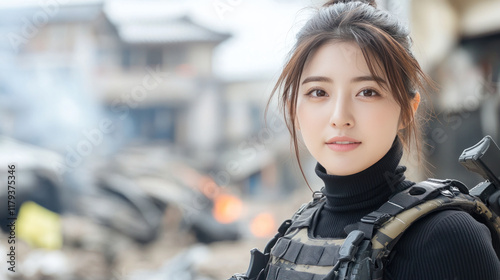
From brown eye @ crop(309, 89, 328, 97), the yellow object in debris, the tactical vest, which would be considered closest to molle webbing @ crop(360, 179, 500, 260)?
the tactical vest

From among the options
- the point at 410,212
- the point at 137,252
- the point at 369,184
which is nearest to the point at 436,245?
the point at 410,212

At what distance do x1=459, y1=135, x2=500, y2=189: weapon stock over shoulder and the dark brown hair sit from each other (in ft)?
0.31

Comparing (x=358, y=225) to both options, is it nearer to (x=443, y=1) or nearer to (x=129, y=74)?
(x=129, y=74)

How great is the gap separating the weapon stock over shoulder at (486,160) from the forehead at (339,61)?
24 centimetres

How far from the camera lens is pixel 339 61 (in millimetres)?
912

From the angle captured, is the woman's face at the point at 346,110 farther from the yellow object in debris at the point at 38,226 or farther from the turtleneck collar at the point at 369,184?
the yellow object in debris at the point at 38,226

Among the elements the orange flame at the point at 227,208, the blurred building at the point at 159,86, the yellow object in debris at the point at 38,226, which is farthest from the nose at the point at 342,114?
the yellow object in debris at the point at 38,226

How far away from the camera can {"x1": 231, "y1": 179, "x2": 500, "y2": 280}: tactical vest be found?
2.56ft

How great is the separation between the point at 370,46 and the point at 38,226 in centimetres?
264

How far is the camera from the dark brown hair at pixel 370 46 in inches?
35.2

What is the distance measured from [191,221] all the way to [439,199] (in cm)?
247

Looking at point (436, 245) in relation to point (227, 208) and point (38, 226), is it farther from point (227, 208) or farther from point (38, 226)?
point (38, 226)

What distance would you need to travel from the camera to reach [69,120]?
10.2 ft

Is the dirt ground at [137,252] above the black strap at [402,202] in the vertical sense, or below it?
above
